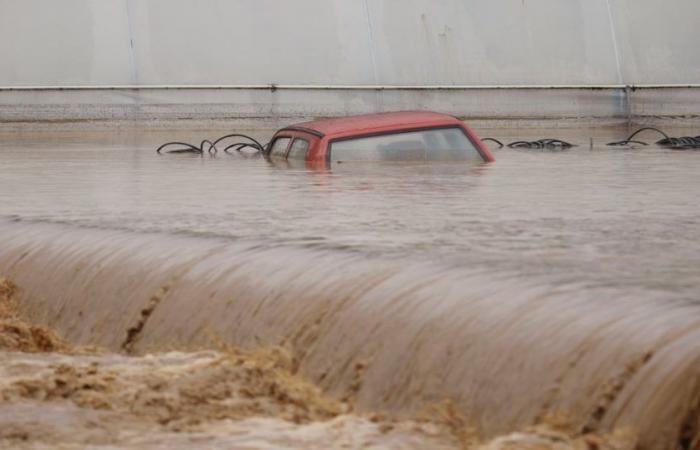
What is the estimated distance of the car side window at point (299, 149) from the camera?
40.4 feet

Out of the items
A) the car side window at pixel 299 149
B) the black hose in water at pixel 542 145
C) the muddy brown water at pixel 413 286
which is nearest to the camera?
the muddy brown water at pixel 413 286

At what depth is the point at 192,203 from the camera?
293 inches

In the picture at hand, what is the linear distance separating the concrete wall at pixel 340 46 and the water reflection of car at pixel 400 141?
6187 mm

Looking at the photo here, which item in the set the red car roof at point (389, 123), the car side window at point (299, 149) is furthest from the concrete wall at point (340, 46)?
the red car roof at point (389, 123)

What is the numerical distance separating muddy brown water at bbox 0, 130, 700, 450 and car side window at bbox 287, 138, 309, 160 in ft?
12.4

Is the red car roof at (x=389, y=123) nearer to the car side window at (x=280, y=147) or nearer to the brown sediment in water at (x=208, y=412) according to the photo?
the car side window at (x=280, y=147)

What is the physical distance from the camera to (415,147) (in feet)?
39.8

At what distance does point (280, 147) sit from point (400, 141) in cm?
157

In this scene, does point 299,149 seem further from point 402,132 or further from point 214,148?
point 214,148

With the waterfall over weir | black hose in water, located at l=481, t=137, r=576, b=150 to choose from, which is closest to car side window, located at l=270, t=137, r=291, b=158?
black hose in water, located at l=481, t=137, r=576, b=150

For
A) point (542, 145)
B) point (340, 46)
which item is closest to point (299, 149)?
point (542, 145)

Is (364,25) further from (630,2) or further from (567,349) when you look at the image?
(567,349)

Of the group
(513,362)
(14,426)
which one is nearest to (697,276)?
(513,362)

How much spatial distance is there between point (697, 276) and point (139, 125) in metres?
14.4
